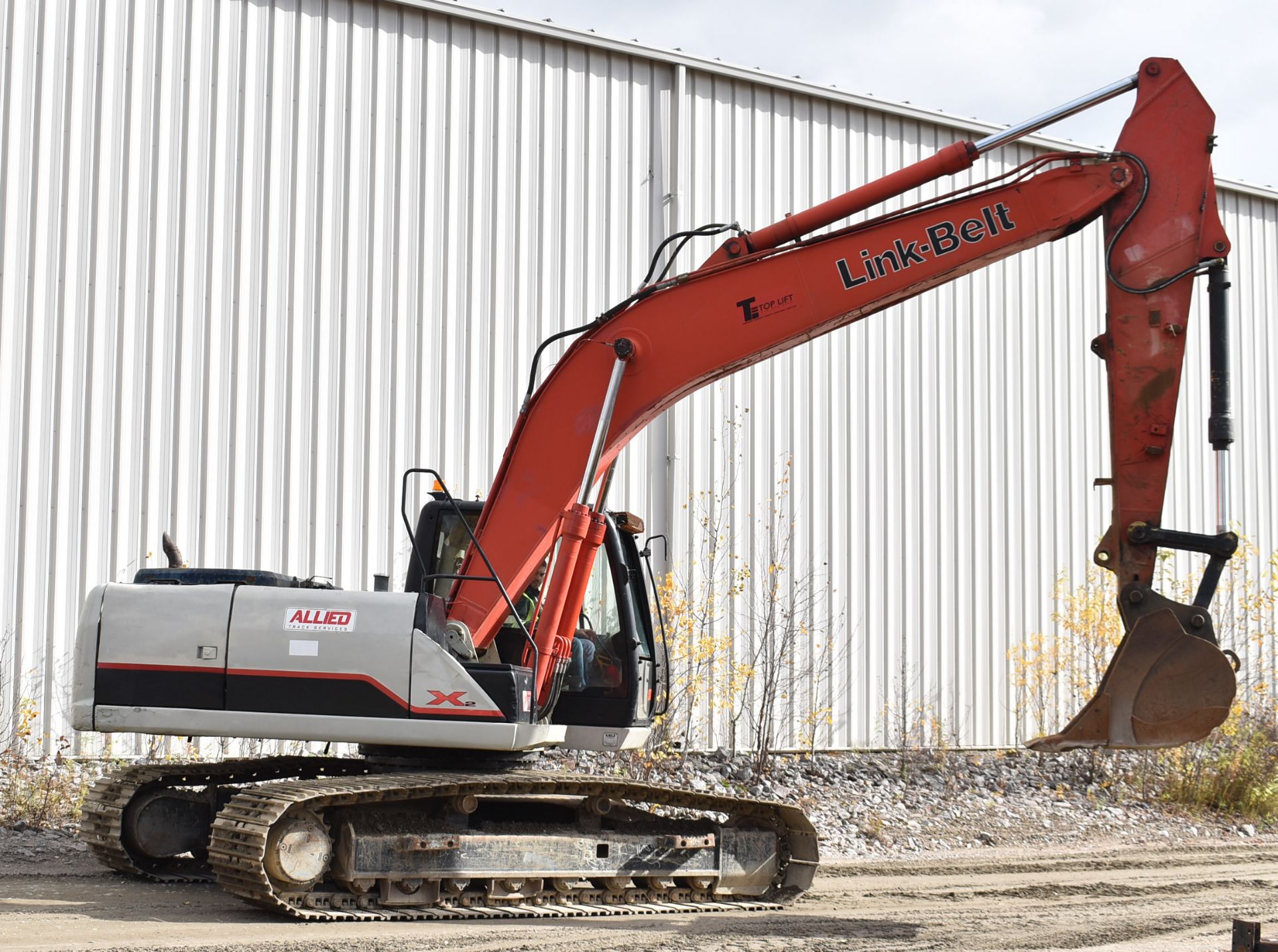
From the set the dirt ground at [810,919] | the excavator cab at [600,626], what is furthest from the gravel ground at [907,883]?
the excavator cab at [600,626]

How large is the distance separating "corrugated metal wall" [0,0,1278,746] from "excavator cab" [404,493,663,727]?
170 inches

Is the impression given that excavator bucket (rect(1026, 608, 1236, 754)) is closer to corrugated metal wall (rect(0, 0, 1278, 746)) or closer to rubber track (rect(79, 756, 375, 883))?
rubber track (rect(79, 756, 375, 883))

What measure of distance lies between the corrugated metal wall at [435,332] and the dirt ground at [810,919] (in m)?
3.98

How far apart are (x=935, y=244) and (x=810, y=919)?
3861mm

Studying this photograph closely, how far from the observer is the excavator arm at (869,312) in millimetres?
7066

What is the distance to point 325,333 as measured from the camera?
12.6 metres

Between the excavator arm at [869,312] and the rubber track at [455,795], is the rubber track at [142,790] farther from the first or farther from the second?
the excavator arm at [869,312]

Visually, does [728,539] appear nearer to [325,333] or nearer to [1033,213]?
[325,333]

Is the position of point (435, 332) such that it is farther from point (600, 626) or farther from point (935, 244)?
point (935, 244)

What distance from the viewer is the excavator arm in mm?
7066

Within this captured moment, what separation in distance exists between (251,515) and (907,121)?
8.97m

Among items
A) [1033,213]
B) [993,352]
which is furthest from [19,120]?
[993,352]

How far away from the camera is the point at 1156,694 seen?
262 inches

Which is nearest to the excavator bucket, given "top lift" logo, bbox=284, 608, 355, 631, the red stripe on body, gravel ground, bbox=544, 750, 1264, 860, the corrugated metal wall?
the red stripe on body
